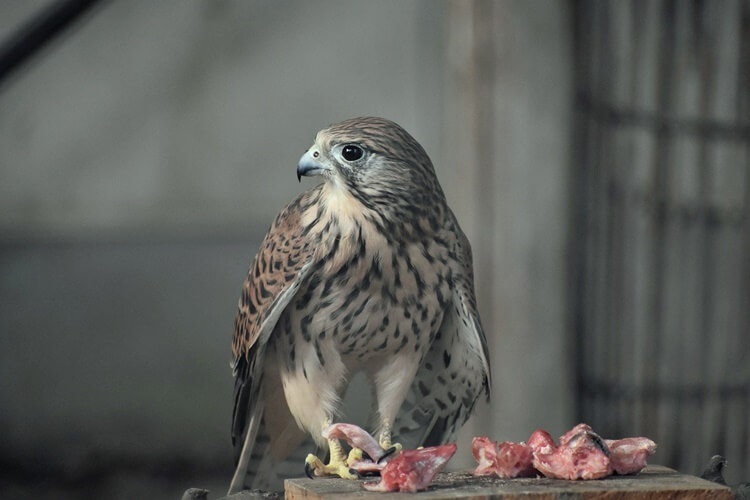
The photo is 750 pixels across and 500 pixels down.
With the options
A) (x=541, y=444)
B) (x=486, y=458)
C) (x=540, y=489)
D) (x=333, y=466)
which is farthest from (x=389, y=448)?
(x=540, y=489)

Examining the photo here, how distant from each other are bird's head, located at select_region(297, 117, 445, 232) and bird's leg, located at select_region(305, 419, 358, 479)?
1.80 feet

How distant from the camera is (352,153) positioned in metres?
2.78

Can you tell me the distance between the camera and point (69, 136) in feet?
17.5

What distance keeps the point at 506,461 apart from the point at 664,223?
2.46 metres

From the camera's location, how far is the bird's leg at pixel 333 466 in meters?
2.68

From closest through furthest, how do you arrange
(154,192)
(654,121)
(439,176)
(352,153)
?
(352,153)
(654,121)
(439,176)
(154,192)

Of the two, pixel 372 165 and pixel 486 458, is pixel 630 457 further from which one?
pixel 372 165

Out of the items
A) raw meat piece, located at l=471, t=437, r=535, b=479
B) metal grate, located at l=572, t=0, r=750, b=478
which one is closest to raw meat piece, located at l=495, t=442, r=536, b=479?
raw meat piece, located at l=471, t=437, r=535, b=479

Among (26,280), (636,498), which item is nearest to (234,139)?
(26,280)

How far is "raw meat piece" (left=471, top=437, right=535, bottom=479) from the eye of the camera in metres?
2.59

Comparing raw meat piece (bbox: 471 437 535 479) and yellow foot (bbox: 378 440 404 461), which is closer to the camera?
raw meat piece (bbox: 471 437 535 479)

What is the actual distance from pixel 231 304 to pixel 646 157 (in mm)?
1901

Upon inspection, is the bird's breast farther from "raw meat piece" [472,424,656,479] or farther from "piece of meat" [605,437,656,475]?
"piece of meat" [605,437,656,475]

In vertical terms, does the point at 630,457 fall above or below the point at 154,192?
below
